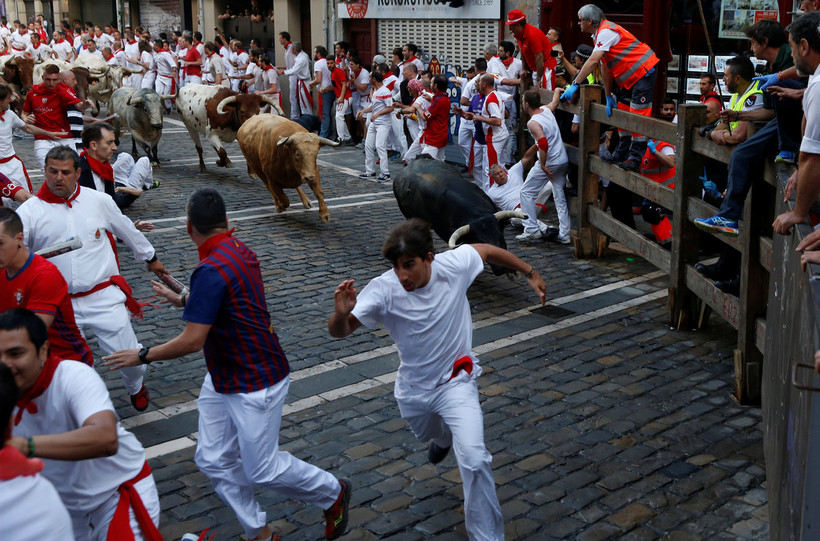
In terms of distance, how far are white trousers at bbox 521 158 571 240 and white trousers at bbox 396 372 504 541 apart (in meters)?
6.68

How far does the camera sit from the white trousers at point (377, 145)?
16234mm

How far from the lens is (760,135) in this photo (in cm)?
668

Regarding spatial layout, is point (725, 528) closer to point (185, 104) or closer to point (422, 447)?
point (422, 447)

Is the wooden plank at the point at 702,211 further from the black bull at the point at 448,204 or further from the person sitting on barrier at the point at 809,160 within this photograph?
the person sitting on barrier at the point at 809,160

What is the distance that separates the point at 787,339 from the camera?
469cm

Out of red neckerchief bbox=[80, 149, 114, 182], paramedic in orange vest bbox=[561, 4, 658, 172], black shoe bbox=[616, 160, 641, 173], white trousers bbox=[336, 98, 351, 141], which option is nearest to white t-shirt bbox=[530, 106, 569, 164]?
paramedic in orange vest bbox=[561, 4, 658, 172]

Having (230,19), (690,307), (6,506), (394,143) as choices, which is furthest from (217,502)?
(230,19)

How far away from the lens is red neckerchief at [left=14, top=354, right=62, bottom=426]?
360 cm

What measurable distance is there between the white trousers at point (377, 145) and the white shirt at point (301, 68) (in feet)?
23.5

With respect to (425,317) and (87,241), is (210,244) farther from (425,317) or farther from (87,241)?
(87,241)

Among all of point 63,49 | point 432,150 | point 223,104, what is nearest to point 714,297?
point 432,150

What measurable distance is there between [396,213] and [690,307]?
598cm

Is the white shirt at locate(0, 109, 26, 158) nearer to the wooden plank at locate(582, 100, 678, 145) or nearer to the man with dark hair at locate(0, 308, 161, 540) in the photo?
the wooden plank at locate(582, 100, 678, 145)

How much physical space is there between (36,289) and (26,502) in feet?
7.21
